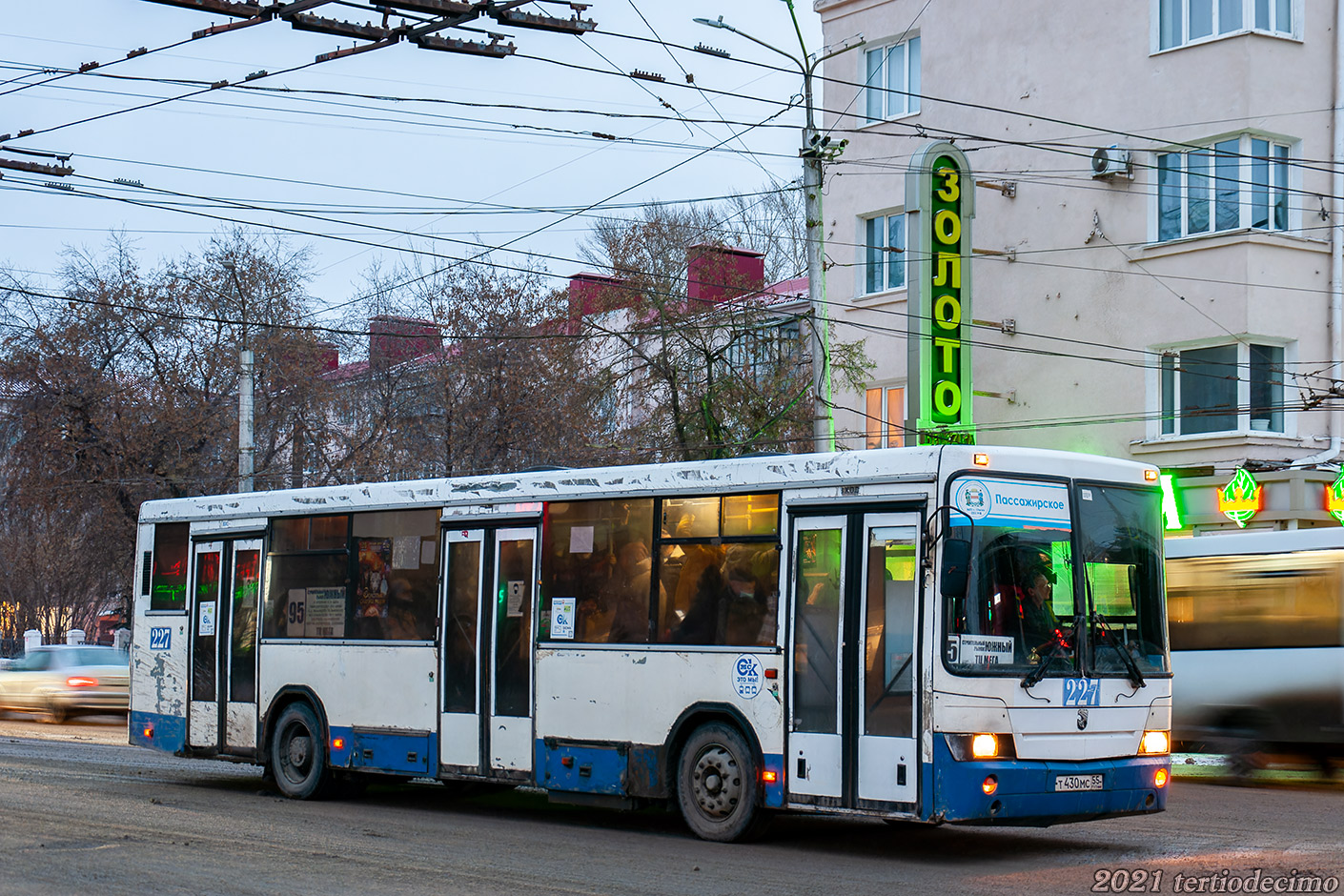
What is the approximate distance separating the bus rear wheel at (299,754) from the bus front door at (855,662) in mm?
5613

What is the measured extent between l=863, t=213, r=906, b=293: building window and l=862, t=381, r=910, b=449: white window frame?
188 centimetres

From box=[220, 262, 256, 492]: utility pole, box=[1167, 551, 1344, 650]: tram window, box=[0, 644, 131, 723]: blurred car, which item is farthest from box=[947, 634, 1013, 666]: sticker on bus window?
box=[0, 644, 131, 723]: blurred car

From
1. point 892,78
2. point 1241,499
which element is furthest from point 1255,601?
point 892,78

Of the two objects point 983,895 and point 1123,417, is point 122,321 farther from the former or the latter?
point 983,895

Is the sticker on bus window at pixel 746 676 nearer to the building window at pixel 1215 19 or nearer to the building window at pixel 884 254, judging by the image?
the building window at pixel 1215 19

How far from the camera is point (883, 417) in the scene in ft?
103

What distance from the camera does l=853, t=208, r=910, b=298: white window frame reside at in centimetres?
3077

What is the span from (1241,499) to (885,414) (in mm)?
7990

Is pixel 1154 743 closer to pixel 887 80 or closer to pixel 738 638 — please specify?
pixel 738 638

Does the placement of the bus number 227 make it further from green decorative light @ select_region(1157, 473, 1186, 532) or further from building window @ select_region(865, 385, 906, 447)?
building window @ select_region(865, 385, 906, 447)

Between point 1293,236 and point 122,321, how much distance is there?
26.5m

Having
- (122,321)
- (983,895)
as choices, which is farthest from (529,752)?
(122,321)

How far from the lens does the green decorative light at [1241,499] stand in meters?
24.8

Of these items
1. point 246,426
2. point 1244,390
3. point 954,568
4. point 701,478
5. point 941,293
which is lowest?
point 954,568
